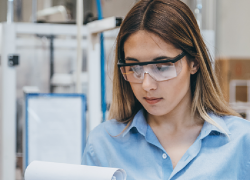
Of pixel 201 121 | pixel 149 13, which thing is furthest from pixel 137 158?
pixel 149 13

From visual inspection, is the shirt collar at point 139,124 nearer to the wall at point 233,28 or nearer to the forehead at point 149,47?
the forehead at point 149,47

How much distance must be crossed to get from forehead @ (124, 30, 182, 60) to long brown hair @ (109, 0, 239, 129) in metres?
0.01

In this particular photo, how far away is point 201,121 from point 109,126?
0.33 meters

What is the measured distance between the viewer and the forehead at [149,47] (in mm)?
887

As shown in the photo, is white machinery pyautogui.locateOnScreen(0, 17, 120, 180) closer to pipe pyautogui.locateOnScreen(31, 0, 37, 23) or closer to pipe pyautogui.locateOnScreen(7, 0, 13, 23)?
pipe pyautogui.locateOnScreen(7, 0, 13, 23)

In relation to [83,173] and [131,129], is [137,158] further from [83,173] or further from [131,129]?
[83,173]

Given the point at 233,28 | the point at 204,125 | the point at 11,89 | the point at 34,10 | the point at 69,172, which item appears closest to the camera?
the point at 69,172

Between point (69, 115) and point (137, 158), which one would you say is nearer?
point (137, 158)

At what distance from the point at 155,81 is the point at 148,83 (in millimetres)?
27

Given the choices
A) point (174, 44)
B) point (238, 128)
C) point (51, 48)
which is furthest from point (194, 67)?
point (51, 48)

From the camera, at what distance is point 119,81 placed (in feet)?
3.56

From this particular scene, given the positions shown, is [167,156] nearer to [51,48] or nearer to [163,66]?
[163,66]

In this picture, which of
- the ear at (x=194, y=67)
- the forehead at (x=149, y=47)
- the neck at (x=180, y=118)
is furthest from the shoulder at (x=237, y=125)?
the forehead at (x=149, y=47)

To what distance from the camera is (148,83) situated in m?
0.88
